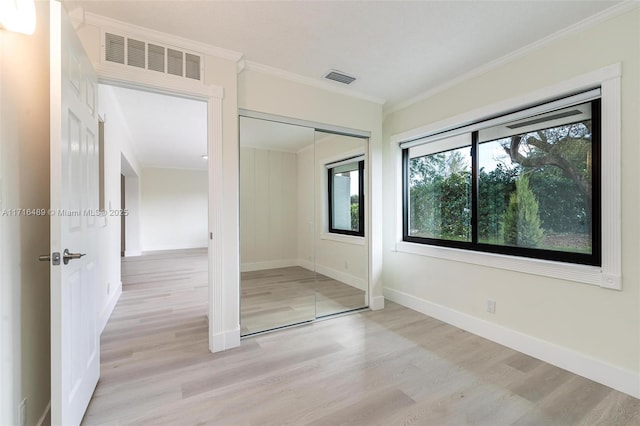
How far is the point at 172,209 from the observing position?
28.9ft

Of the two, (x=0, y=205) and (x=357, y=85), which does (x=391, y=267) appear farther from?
(x=0, y=205)

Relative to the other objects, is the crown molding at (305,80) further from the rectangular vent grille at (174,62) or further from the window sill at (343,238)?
the window sill at (343,238)

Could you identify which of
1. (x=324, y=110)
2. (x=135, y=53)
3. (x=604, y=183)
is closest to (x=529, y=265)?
(x=604, y=183)

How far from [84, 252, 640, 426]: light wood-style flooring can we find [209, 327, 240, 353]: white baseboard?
0.06 metres

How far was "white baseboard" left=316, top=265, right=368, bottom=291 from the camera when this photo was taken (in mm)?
3748

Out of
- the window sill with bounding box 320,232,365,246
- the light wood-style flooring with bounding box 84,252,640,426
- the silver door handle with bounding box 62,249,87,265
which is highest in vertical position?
the silver door handle with bounding box 62,249,87,265

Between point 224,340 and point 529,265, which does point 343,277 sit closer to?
point 224,340

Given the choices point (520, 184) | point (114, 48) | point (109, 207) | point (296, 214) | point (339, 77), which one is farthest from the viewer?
point (296, 214)

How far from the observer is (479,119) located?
9.07 ft

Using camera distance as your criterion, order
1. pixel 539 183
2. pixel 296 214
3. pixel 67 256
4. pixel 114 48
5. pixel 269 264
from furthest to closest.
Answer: pixel 296 214, pixel 269 264, pixel 539 183, pixel 114 48, pixel 67 256

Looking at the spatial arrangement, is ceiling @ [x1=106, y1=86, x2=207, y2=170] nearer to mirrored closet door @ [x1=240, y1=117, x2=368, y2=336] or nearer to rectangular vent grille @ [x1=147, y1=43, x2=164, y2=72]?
rectangular vent grille @ [x1=147, y1=43, x2=164, y2=72]

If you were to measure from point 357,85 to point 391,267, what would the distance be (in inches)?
91.2

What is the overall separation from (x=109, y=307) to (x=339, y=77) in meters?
3.67

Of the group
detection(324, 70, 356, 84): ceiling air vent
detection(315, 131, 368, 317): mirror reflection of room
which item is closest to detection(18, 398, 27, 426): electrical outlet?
detection(315, 131, 368, 317): mirror reflection of room
